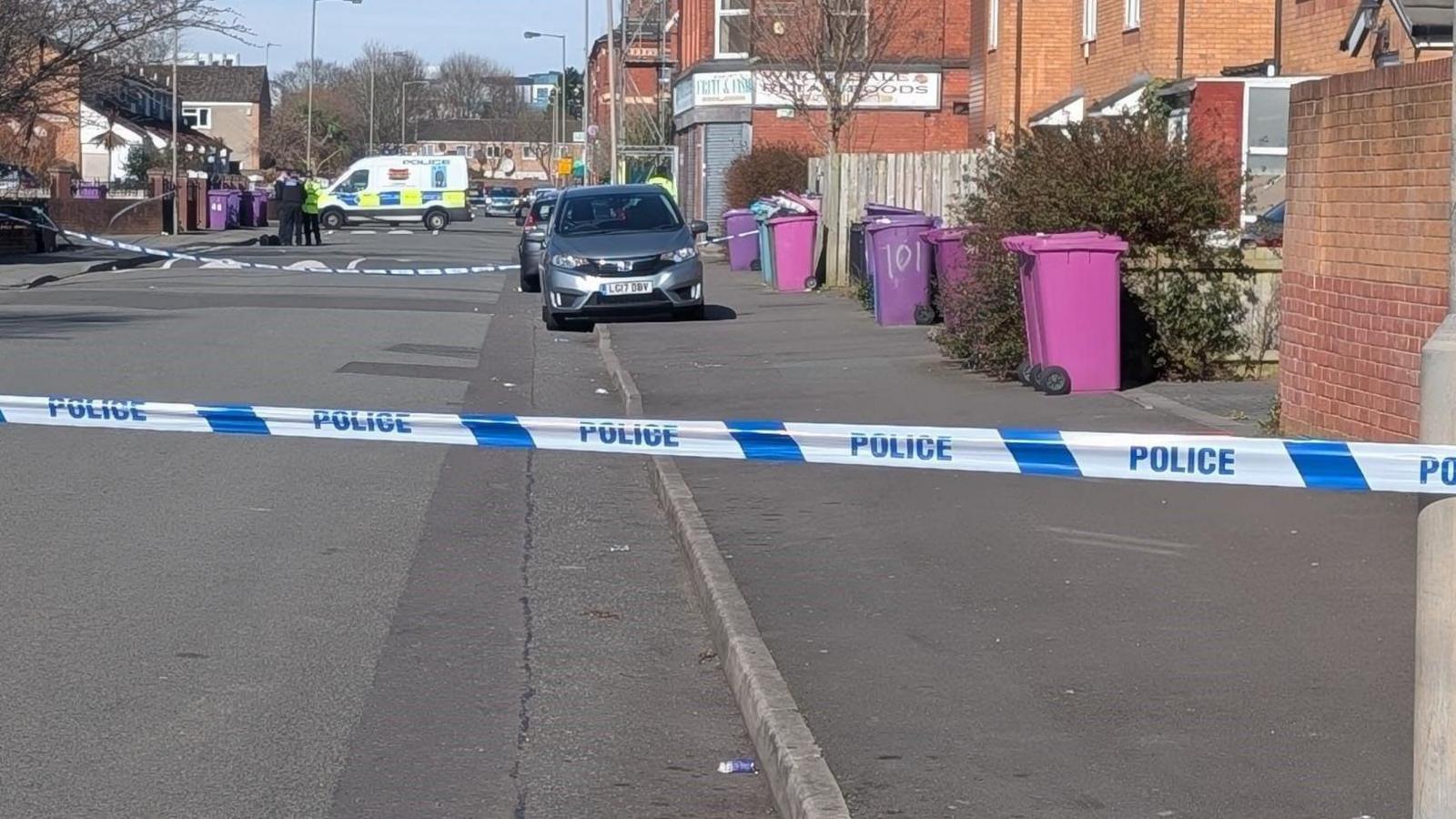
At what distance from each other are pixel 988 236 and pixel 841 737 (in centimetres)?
914

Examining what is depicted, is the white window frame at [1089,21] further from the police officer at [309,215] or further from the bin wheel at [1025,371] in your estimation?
the police officer at [309,215]

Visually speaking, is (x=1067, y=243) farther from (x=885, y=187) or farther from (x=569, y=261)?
(x=885, y=187)

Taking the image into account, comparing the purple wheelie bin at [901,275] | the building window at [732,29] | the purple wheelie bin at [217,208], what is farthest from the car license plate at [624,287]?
the purple wheelie bin at [217,208]

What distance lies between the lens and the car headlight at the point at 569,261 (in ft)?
67.5

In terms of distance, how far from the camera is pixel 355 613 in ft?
24.1

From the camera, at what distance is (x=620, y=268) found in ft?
67.5

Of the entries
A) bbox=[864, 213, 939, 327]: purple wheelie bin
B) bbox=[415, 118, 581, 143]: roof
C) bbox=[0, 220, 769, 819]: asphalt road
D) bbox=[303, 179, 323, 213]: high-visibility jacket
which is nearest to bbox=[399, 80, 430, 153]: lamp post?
bbox=[415, 118, 581, 143]: roof

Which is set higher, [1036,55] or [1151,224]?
[1036,55]

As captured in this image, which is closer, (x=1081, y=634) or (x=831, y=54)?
(x=1081, y=634)

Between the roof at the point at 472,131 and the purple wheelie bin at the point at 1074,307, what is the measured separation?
440ft

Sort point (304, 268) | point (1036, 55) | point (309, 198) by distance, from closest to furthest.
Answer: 1. point (1036, 55)
2. point (304, 268)
3. point (309, 198)

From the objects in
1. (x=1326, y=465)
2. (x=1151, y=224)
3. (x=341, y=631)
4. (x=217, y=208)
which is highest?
(x=217, y=208)

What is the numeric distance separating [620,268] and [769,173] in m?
14.7

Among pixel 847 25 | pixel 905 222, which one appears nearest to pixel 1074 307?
pixel 905 222
